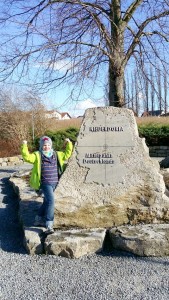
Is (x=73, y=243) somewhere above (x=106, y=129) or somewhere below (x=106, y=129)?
below

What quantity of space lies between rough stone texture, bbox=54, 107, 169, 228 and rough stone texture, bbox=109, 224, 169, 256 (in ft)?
1.24

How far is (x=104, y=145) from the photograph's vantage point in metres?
4.87

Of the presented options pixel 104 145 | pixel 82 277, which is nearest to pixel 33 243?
pixel 82 277

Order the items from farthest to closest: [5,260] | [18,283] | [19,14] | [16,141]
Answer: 1. [16,141]
2. [19,14]
3. [5,260]
4. [18,283]

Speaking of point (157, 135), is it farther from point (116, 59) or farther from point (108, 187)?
point (108, 187)

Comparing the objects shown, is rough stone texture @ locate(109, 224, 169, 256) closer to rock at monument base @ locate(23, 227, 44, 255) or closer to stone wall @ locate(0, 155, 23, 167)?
rock at monument base @ locate(23, 227, 44, 255)

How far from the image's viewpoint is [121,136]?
487 cm

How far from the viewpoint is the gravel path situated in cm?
313

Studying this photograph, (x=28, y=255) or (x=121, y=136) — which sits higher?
(x=121, y=136)

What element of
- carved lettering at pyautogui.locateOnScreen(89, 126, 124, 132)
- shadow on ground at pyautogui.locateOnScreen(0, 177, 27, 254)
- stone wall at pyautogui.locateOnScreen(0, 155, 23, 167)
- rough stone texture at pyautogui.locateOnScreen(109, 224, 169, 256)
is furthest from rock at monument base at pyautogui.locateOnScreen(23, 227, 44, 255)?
stone wall at pyautogui.locateOnScreen(0, 155, 23, 167)

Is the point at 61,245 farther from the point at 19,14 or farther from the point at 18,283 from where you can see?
the point at 19,14

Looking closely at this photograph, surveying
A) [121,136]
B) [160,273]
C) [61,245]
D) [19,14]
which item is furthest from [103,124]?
[19,14]

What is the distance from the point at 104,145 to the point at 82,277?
1.95 metres

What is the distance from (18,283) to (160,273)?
1.44 meters
